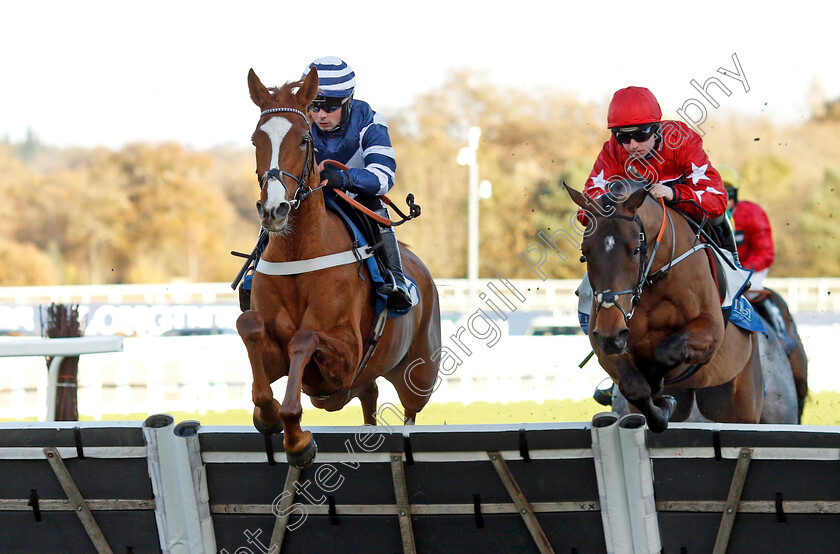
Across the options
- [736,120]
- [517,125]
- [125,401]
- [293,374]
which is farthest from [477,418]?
[736,120]

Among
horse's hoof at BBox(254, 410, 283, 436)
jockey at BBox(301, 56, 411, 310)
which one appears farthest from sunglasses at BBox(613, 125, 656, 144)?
horse's hoof at BBox(254, 410, 283, 436)

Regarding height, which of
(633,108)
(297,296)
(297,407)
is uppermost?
(633,108)

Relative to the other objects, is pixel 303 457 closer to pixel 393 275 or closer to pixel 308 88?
pixel 393 275

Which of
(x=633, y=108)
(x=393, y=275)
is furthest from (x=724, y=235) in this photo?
(x=393, y=275)

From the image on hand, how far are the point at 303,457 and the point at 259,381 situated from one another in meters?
0.45

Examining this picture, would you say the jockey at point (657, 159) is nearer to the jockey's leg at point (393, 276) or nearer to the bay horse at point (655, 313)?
the bay horse at point (655, 313)

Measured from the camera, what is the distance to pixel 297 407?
3855 mm

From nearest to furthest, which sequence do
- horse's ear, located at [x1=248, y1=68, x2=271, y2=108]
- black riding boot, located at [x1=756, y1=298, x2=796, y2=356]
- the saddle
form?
horse's ear, located at [x1=248, y1=68, x2=271, y2=108]
the saddle
black riding boot, located at [x1=756, y1=298, x2=796, y2=356]

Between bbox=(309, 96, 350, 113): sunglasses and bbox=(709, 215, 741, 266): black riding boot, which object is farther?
bbox=(709, 215, 741, 266): black riding boot

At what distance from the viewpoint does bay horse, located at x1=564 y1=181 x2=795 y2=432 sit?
428cm

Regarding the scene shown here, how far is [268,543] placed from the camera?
3.87 metres

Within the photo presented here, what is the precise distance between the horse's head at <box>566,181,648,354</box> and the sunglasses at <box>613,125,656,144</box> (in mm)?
503

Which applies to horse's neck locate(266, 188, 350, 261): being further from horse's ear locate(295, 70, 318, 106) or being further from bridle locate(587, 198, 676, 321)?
bridle locate(587, 198, 676, 321)

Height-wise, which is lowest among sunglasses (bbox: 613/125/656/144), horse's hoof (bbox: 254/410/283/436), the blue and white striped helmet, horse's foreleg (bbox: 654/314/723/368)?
horse's hoof (bbox: 254/410/283/436)
